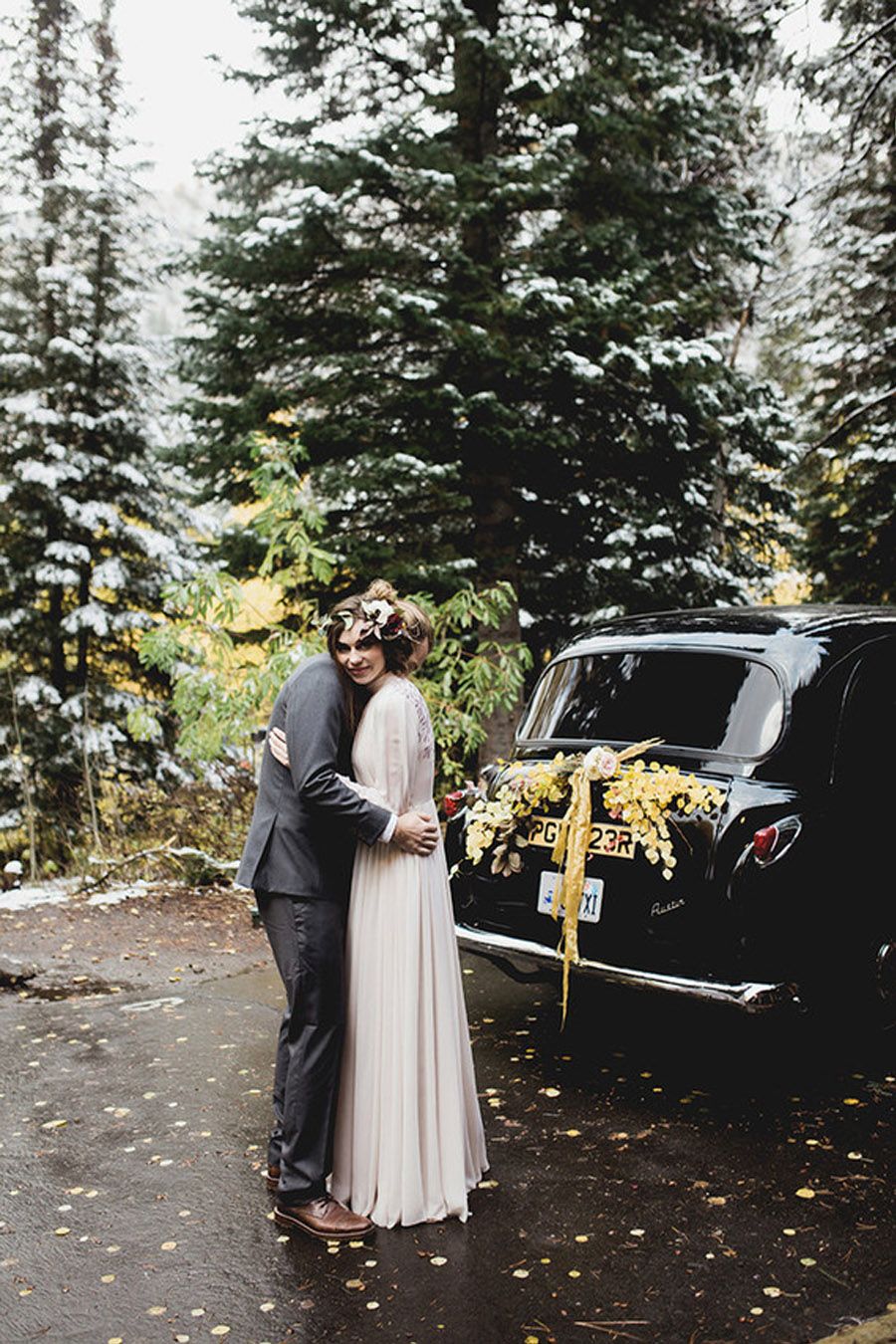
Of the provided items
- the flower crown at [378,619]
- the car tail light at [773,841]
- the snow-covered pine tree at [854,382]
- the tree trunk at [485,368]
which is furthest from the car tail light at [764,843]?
the snow-covered pine tree at [854,382]

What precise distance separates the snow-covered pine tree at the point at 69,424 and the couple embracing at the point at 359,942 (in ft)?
37.6

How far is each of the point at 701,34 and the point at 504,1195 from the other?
12.5 m

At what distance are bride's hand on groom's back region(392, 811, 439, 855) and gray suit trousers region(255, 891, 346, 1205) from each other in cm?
33

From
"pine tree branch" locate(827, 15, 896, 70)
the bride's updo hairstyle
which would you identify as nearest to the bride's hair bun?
the bride's updo hairstyle

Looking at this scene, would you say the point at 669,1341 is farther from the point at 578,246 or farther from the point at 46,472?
the point at 46,472

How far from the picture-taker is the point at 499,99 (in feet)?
39.7

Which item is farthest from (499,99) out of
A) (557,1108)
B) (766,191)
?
(557,1108)

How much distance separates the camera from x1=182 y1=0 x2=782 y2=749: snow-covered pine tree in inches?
433

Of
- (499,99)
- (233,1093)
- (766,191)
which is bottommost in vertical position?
(233,1093)

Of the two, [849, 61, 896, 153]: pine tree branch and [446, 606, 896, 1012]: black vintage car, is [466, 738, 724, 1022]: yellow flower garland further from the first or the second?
[849, 61, 896, 153]: pine tree branch

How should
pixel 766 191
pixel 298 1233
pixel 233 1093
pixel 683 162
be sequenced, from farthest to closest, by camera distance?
pixel 766 191
pixel 683 162
pixel 233 1093
pixel 298 1233

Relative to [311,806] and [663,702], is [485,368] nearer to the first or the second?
[663,702]

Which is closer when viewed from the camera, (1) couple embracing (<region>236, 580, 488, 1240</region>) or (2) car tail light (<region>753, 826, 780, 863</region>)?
(1) couple embracing (<region>236, 580, 488, 1240</region>)

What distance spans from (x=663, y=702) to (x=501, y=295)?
22.0 ft
